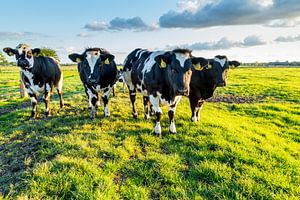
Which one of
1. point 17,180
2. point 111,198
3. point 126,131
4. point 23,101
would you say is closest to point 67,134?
point 126,131

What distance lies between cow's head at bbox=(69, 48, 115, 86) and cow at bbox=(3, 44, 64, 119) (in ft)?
5.06

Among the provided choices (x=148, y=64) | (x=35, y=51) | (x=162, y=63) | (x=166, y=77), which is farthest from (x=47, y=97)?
(x=162, y=63)

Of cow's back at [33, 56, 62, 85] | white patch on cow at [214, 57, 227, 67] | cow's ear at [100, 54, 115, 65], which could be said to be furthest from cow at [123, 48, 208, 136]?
cow's back at [33, 56, 62, 85]

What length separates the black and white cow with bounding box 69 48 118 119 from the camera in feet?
30.8

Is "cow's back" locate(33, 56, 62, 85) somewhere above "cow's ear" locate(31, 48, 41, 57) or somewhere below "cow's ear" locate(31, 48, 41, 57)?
below

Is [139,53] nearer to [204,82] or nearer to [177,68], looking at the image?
[204,82]

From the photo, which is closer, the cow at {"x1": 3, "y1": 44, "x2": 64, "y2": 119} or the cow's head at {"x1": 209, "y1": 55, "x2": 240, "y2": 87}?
the cow at {"x1": 3, "y1": 44, "x2": 64, "y2": 119}

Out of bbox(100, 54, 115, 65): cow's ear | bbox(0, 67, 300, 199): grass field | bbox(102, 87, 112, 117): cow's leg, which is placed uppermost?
bbox(100, 54, 115, 65): cow's ear

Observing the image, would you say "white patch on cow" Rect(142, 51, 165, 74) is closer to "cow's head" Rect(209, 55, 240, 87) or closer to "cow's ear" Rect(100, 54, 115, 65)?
"cow's ear" Rect(100, 54, 115, 65)

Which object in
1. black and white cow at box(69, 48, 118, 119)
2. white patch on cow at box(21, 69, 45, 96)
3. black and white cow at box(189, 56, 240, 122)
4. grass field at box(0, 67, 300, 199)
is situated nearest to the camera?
grass field at box(0, 67, 300, 199)

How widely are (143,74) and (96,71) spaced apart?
5.42ft

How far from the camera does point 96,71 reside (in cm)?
934

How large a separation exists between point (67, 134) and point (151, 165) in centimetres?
293

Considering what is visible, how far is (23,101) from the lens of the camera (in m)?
16.1
